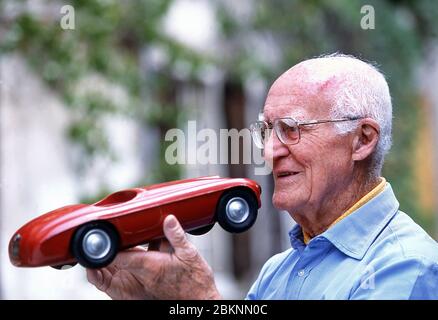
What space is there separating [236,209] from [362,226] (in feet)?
1.32

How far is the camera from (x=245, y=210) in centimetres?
209

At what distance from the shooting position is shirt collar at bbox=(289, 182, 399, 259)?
222 cm

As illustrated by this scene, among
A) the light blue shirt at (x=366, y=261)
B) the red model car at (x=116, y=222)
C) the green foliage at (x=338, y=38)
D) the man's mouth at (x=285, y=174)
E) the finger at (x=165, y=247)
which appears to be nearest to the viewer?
the red model car at (x=116, y=222)

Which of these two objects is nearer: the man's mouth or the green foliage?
the man's mouth

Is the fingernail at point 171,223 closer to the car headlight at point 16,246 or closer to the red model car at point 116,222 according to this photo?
the red model car at point 116,222

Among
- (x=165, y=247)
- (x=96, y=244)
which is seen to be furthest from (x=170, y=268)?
(x=96, y=244)

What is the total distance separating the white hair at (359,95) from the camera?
7.42ft

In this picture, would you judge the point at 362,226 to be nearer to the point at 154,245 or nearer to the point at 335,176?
the point at 335,176

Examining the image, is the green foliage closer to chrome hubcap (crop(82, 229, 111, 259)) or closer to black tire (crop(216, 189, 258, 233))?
black tire (crop(216, 189, 258, 233))

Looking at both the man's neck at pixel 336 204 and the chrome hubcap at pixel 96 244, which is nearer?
the chrome hubcap at pixel 96 244

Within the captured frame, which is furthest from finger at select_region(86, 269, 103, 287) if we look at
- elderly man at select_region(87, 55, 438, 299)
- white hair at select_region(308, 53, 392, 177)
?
white hair at select_region(308, 53, 392, 177)


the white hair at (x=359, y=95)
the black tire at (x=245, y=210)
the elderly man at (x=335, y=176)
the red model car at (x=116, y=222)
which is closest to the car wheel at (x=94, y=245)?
the red model car at (x=116, y=222)

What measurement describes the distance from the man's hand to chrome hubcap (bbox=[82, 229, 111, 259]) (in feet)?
0.14
